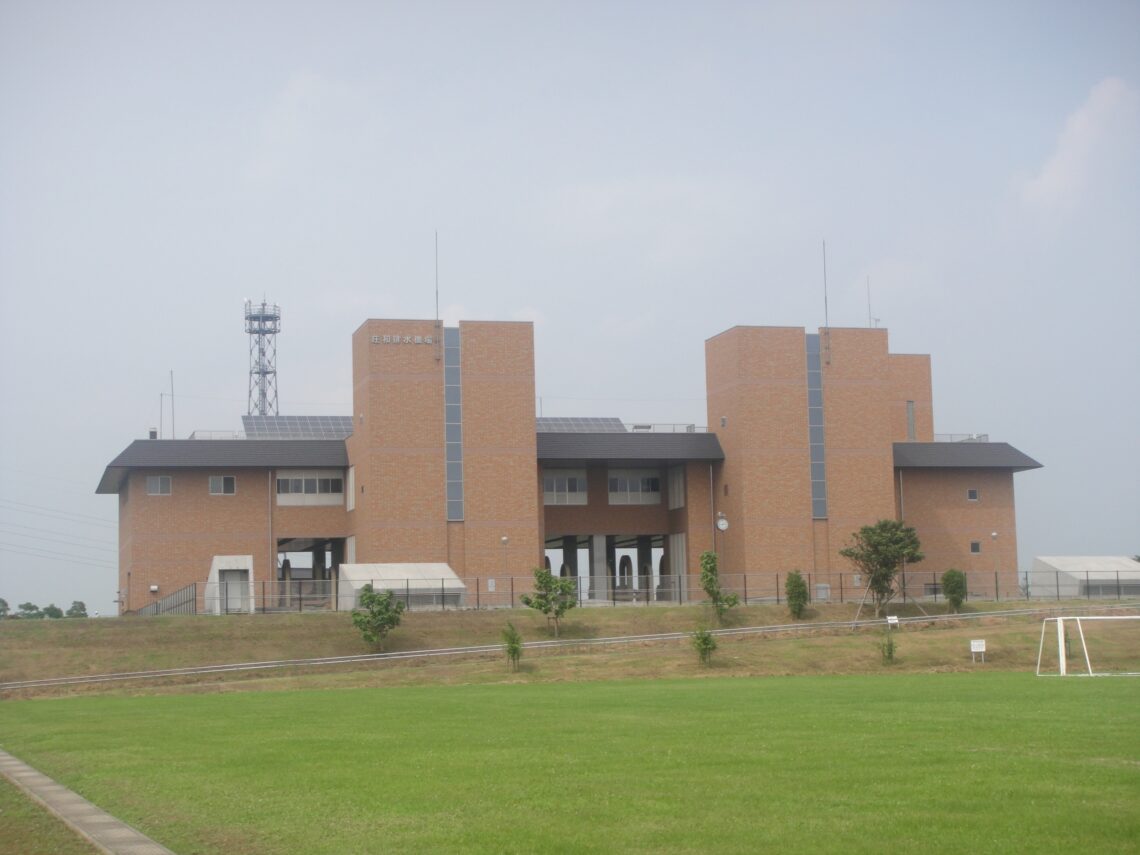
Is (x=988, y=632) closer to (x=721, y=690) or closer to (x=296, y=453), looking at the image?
(x=721, y=690)

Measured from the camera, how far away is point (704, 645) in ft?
149

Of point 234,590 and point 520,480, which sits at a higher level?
point 520,480

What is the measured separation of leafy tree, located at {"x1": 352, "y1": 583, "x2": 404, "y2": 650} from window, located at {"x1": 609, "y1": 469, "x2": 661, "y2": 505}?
23691 millimetres

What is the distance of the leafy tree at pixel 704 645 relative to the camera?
45219 millimetres

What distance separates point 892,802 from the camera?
13.2m

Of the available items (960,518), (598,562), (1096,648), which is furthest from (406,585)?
(960,518)

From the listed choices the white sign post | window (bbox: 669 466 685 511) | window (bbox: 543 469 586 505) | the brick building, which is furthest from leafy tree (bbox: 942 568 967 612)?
window (bbox: 543 469 586 505)

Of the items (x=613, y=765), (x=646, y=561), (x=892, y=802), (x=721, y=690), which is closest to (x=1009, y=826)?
(x=892, y=802)

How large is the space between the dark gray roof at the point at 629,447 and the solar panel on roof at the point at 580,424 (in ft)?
19.4

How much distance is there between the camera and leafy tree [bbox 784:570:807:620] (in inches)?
2218

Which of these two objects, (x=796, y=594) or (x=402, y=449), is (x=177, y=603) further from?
(x=796, y=594)

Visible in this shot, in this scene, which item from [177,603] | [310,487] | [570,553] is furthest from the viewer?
[570,553]

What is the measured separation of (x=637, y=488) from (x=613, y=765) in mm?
55503

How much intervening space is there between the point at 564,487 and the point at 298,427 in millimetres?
15190
